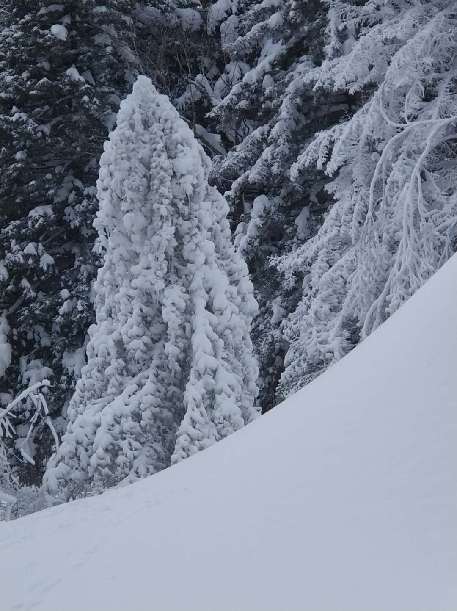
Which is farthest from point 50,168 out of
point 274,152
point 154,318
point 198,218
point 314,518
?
point 314,518

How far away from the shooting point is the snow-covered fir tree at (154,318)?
8.74 meters

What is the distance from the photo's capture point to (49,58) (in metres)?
17.1

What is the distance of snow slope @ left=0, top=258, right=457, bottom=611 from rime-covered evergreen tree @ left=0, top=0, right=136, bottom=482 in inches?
487

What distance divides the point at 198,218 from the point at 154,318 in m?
1.56

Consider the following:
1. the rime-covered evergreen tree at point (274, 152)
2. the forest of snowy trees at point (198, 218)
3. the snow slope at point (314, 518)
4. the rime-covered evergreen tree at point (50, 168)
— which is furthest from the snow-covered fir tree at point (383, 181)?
the rime-covered evergreen tree at point (50, 168)

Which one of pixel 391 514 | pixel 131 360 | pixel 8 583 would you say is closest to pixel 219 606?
pixel 391 514

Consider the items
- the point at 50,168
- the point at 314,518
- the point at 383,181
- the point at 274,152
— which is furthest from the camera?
the point at 50,168

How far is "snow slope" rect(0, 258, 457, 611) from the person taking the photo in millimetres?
2287

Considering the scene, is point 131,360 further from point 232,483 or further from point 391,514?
point 391,514

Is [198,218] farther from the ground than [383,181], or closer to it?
farther from the ground

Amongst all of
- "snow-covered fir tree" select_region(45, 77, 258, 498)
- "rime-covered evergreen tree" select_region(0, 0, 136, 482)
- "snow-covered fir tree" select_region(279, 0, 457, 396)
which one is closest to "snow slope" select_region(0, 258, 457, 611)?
"snow-covered fir tree" select_region(45, 77, 258, 498)

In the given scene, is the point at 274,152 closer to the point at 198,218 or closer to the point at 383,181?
the point at 383,181

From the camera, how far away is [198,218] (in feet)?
30.6

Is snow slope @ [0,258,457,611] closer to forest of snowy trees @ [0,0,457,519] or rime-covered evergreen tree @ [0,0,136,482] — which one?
forest of snowy trees @ [0,0,457,519]
